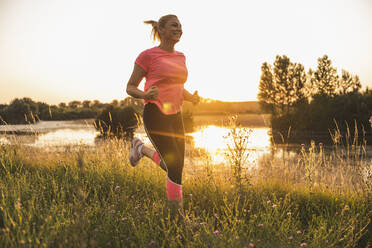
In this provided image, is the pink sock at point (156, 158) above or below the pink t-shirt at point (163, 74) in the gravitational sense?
below

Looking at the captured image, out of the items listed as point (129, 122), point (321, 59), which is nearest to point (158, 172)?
point (129, 122)

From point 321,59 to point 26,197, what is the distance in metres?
39.0

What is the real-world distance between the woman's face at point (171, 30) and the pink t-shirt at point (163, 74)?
145 millimetres

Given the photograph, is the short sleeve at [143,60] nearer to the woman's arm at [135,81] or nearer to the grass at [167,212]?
the woman's arm at [135,81]

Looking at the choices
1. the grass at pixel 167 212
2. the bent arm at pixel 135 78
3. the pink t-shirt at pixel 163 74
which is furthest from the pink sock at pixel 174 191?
the bent arm at pixel 135 78

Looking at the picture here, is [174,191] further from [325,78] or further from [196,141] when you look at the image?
[325,78]

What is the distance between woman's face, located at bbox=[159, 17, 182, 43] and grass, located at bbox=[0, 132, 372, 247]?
1377 mm

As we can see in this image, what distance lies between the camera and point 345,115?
23.8 meters

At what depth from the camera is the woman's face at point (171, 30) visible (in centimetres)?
257

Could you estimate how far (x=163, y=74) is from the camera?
2.52 m

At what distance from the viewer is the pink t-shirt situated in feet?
8.27

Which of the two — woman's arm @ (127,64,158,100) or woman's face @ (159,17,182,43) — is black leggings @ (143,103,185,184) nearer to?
woman's arm @ (127,64,158,100)

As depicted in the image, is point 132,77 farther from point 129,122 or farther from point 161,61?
point 129,122

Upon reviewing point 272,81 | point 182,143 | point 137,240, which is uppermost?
point 272,81
